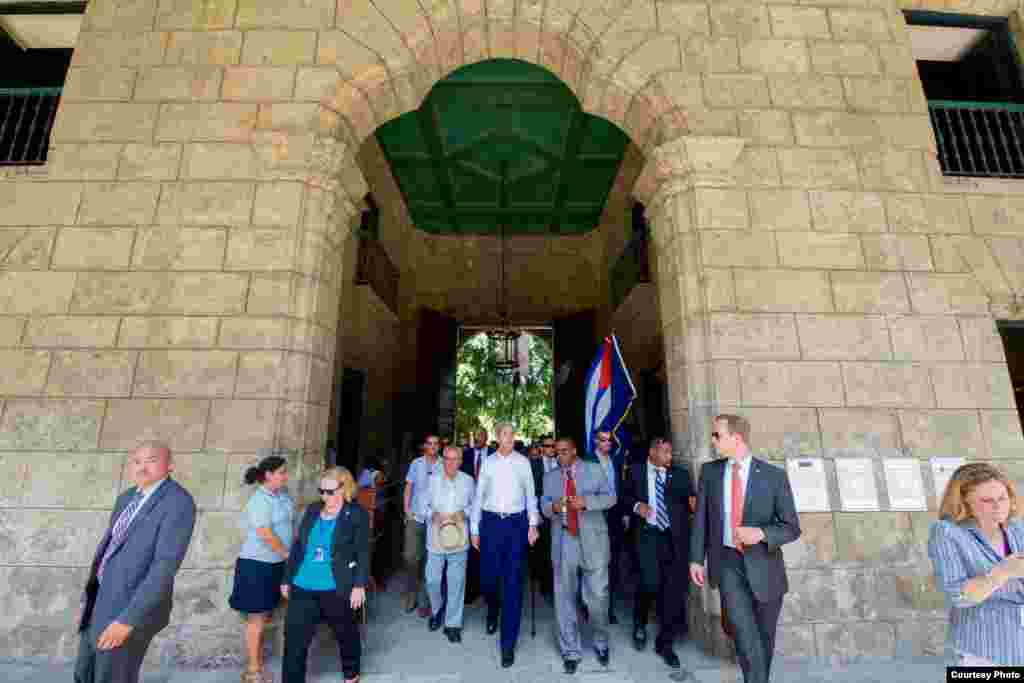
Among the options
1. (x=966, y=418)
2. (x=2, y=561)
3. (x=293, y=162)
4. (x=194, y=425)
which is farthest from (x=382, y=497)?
(x=966, y=418)

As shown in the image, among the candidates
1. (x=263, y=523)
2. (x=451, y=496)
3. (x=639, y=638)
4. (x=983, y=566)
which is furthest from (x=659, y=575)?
(x=263, y=523)

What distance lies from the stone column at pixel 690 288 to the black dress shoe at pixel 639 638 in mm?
403

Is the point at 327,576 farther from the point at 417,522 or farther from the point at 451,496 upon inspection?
the point at 417,522

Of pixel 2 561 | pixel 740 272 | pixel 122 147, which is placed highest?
pixel 122 147

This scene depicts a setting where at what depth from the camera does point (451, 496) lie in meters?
4.32

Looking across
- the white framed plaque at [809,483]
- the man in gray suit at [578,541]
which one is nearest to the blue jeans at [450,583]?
the man in gray suit at [578,541]

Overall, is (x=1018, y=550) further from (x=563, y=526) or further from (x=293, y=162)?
(x=293, y=162)

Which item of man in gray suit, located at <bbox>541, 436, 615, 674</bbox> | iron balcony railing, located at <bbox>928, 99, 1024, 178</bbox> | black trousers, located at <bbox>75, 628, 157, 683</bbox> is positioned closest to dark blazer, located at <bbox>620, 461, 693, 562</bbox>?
man in gray suit, located at <bbox>541, 436, 615, 674</bbox>

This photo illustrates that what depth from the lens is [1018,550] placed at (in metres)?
1.92

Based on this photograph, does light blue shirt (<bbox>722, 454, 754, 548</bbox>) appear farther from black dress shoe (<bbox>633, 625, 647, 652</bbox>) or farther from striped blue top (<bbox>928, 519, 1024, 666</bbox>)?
black dress shoe (<bbox>633, 625, 647, 652</bbox>)

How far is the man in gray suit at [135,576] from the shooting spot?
2.21 meters

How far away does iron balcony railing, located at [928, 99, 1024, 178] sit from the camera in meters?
4.95

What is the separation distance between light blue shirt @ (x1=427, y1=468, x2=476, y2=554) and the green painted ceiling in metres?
5.44

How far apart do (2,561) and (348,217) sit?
380 cm
